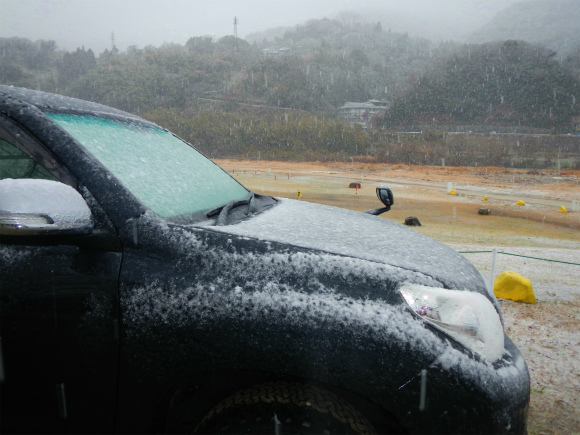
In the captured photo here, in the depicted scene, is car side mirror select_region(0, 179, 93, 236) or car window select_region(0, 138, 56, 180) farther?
car window select_region(0, 138, 56, 180)

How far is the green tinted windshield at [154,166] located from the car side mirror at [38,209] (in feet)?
0.95

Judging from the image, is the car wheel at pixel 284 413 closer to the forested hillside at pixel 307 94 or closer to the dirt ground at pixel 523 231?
the dirt ground at pixel 523 231

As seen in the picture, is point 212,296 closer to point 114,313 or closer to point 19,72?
point 114,313

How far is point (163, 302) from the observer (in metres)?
1.58

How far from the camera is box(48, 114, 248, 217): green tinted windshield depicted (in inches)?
74.0

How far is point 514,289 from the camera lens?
5590 millimetres

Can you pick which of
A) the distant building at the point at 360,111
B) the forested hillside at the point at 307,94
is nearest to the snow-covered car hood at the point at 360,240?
the forested hillside at the point at 307,94

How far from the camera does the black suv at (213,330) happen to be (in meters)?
1.49

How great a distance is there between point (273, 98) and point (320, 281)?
3608 inches

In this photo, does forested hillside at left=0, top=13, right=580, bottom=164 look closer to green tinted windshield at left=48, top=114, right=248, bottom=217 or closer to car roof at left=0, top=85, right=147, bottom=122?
green tinted windshield at left=48, top=114, right=248, bottom=217

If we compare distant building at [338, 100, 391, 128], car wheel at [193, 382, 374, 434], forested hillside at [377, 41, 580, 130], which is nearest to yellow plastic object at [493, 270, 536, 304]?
car wheel at [193, 382, 374, 434]

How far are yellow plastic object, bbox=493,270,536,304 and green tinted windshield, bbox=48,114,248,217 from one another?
13.3 ft

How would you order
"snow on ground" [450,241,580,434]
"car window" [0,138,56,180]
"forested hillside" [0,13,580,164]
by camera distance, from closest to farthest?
"car window" [0,138,56,180] → "snow on ground" [450,241,580,434] → "forested hillside" [0,13,580,164]

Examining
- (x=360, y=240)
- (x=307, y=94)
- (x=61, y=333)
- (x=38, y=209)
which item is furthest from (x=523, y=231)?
(x=307, y=94)
